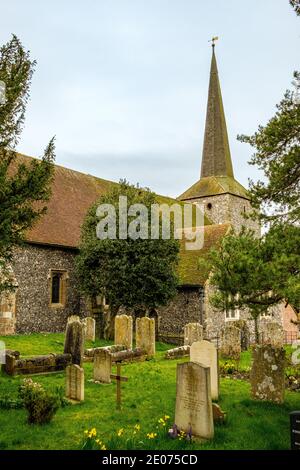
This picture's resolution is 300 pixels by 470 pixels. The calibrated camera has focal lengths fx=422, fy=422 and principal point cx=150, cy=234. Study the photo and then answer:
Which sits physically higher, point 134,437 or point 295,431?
point 295,431

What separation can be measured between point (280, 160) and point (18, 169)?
517 centimetres

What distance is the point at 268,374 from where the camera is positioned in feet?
27.6

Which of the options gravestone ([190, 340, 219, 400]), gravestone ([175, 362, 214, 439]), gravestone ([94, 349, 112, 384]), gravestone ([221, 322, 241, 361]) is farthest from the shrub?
gravestone ([221, 322, 241, 361])

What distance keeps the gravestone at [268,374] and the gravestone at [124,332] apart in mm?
6445

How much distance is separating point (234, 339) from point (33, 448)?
30.8 feet

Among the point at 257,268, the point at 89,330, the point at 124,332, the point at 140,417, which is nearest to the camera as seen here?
the point at 257,268

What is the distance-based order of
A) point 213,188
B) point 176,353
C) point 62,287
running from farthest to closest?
point 213,188 < point 62,287 < point 176,353

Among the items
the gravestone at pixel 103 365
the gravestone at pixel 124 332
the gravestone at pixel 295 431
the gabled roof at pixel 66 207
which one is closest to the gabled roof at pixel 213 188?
the gabled roof at pixel 66 207

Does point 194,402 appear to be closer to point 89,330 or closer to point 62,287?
point 89,330

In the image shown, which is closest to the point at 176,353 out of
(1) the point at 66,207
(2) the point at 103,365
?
(2) the point at 103,365

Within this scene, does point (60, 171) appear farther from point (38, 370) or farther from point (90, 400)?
→ point (90, 400)

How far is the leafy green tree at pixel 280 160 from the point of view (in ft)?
25.8

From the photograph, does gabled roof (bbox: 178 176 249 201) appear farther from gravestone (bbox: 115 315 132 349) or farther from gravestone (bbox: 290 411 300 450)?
gravestone (bbox: 290 411 300 450)

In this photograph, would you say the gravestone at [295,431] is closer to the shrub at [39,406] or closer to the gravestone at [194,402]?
the gravestone at [194,402]
